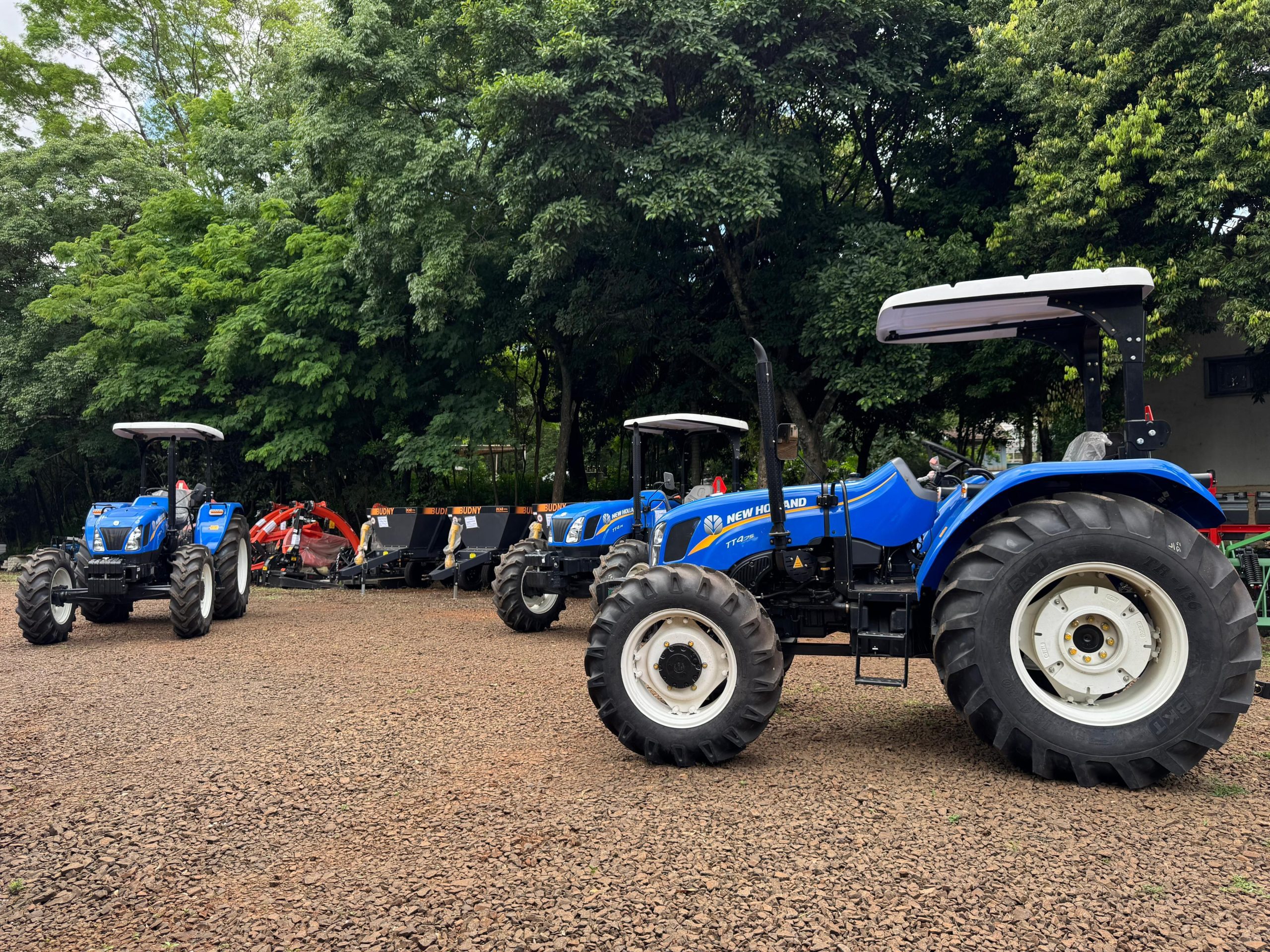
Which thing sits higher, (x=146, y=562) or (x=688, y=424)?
(x=688, y=424)

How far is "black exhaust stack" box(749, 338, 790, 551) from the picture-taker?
14.6 ft

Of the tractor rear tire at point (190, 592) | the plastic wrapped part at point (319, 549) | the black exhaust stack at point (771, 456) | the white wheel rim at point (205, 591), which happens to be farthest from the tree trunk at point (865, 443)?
the black exhaust stack at point (771, 456)

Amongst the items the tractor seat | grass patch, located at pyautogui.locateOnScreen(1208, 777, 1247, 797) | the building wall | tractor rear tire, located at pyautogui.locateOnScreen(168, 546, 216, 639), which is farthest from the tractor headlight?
the building wall

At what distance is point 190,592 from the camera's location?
9516mm

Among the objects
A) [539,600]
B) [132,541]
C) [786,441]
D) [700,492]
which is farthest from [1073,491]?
[132,541]

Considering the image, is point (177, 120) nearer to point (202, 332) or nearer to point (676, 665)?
point (202, 332)

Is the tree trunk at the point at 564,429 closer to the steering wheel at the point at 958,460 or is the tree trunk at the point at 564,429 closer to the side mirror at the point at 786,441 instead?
the steering wheel at the point at 958,460

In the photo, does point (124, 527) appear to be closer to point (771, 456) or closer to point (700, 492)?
point (700, 492)

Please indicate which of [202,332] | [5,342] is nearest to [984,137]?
[202,332]

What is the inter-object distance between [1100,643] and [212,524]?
980 cm

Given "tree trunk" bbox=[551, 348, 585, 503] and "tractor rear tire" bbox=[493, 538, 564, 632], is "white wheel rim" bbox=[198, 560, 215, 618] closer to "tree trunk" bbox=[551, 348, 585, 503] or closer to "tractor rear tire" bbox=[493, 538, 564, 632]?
"tractor rear tire" bbox=[493, 538, 564, 632]

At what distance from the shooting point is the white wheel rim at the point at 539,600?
1023 centimetres

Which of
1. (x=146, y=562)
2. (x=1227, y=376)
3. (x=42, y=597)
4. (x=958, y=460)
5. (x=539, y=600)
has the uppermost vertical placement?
(x=1227, y=376)

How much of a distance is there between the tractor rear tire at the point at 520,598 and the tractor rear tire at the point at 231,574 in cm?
336
